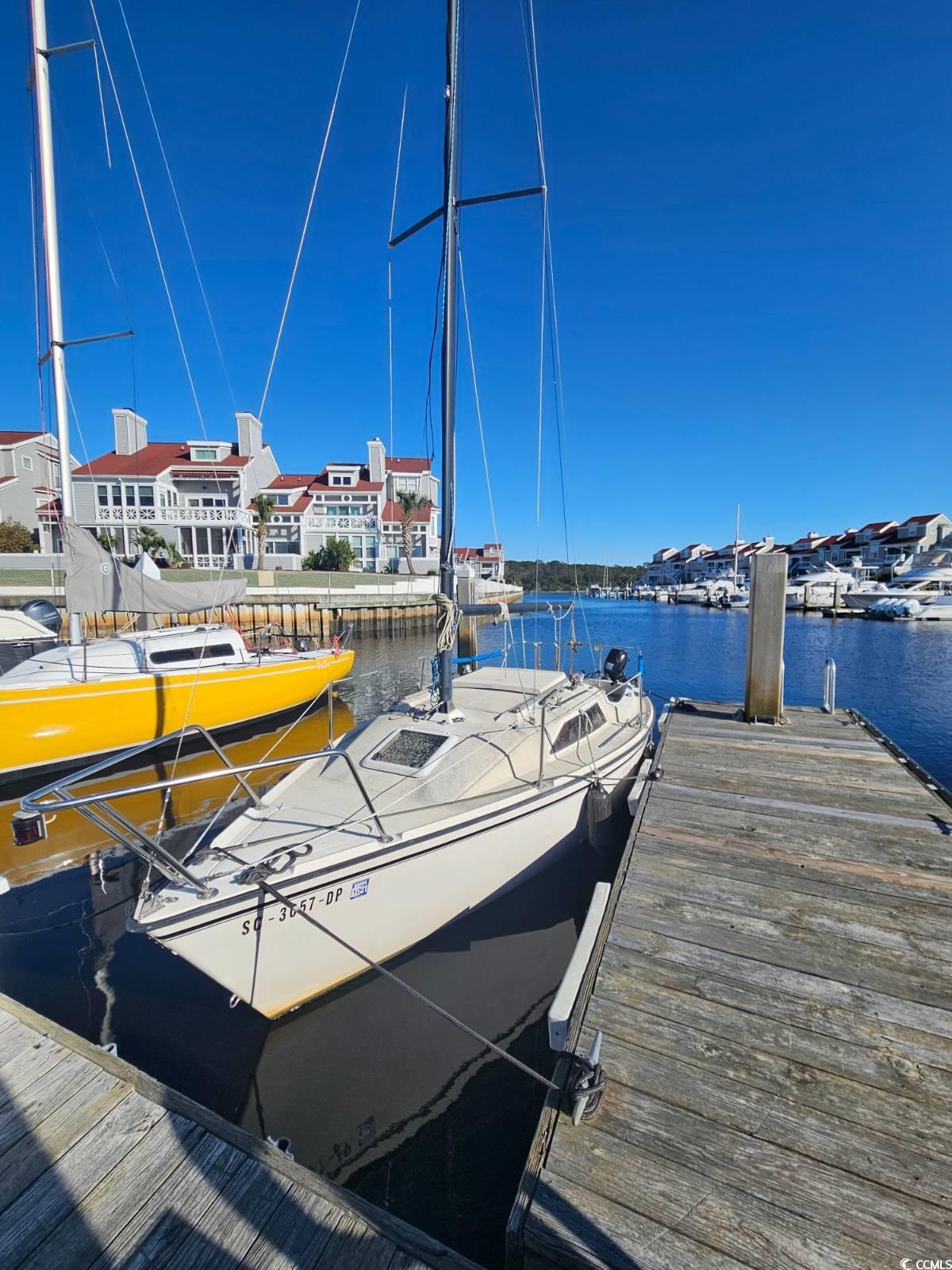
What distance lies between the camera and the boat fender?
5941mm

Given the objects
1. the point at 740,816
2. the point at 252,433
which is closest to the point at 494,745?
the point at 740,816

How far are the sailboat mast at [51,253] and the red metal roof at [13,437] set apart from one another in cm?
4284

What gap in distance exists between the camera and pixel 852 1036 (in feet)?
9.37

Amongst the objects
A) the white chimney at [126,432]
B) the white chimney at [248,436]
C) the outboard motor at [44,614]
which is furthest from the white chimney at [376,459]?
the outboard motor at [44,614]

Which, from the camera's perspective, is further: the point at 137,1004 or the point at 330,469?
the point at 330,469

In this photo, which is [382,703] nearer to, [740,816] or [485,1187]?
[740,816]

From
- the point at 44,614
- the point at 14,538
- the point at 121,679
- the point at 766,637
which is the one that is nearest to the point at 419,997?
the point at 766,637

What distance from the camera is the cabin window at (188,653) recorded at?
36.3ft

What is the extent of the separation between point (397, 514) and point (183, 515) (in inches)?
663

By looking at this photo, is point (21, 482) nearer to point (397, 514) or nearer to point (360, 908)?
point (397, 514)

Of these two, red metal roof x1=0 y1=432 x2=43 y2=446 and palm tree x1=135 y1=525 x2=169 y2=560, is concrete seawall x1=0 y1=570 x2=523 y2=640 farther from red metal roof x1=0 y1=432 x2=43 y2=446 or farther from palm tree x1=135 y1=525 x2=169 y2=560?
red metal roof x1=0 y1=432 x2=43 y2=446

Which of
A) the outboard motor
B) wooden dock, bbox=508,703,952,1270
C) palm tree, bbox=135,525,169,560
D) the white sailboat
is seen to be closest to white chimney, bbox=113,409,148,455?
palm tree, bbox=135,525,169,560

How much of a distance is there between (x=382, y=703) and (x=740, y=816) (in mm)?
11939

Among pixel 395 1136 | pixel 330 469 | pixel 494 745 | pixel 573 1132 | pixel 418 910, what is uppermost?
pixel 330 469
